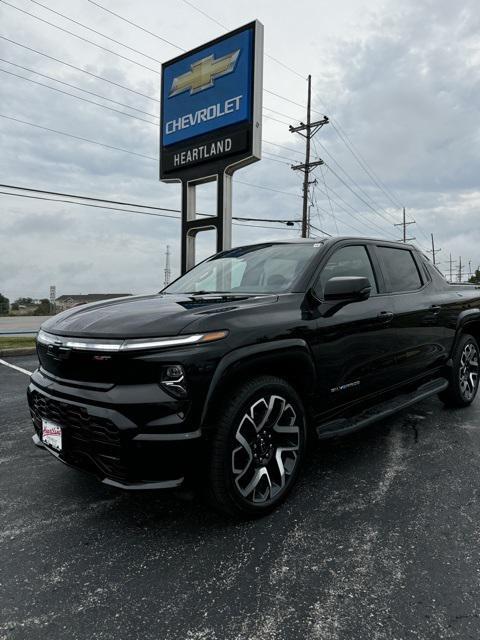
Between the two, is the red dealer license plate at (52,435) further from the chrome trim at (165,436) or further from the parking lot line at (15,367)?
the parking lot line at (15,367)

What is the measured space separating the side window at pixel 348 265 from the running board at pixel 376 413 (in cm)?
93

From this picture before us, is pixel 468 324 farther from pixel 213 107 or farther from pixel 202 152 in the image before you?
pixel 213 107

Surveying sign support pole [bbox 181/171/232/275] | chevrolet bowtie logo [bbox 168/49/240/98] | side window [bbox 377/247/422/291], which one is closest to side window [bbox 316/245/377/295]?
side window [bbox 377/247/422/291]

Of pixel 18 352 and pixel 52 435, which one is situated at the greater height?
pixel 52 435

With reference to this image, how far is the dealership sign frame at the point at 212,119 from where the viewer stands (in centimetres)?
852

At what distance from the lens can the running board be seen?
2971 mm

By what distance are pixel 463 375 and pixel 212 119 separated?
23.0ft

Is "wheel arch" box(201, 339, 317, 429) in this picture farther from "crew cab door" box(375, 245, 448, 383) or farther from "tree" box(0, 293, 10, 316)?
"tree" box(0, 293, 10, 316)

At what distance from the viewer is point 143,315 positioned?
246 centimetres

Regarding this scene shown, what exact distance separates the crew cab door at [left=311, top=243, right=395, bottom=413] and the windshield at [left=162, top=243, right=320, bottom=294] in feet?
0.71

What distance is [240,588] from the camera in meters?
2.00

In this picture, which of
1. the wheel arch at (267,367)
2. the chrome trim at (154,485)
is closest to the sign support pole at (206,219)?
the wheel arch at (267,367)

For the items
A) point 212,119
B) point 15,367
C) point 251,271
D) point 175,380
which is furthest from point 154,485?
point 212,119

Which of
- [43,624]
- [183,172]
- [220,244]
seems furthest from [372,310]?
[183,172]
